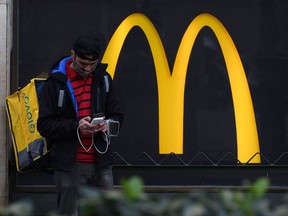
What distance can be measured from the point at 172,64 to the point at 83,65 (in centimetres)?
204

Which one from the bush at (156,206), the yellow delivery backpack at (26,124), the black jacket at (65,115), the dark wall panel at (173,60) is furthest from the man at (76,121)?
the bush at (156,206)

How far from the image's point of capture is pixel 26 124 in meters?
6.57

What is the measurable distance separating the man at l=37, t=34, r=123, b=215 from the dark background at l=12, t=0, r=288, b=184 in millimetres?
1717

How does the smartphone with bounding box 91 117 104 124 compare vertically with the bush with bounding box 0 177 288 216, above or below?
above

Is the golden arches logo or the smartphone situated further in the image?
the golden arches logo

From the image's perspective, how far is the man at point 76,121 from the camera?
5.46m

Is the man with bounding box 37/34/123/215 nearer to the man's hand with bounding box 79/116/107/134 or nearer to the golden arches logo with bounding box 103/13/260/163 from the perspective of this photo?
the man's hand with bounding box 79/116/107/134

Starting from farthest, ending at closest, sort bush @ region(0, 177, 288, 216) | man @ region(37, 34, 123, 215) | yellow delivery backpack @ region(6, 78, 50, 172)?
yellow delivery backpack @ region(6, 78, 50, 172) < man @ region(37, 34, 123, 215) < bush @ region(0, 177, 288, 216)

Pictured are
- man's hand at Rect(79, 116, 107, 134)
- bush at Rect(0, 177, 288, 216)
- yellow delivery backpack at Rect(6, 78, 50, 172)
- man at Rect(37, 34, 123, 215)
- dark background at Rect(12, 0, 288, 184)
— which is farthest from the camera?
dark background at Rect(12, 0, 288, 184)

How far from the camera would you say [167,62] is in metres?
7.40

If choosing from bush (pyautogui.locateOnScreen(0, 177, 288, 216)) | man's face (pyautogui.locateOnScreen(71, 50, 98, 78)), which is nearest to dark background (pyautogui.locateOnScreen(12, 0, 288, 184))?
man's face (pyautogui.locateOnScreen(71, 50, 98, 78))

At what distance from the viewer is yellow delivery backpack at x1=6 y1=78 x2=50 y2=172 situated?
20.7 feet

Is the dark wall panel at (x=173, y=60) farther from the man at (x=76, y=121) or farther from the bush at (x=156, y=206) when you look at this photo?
the bush at (x=156, y=206)

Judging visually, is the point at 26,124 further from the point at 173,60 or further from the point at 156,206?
the point at 156,206
